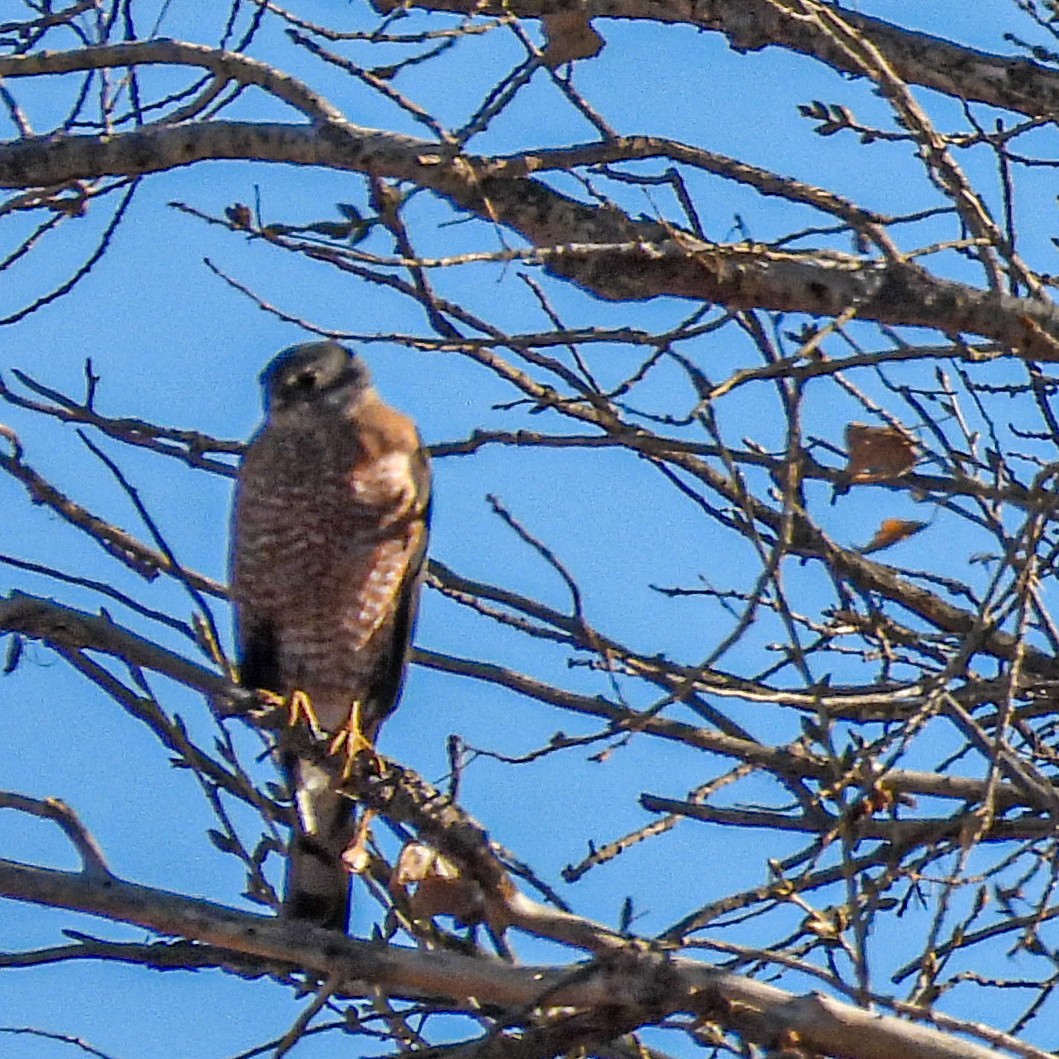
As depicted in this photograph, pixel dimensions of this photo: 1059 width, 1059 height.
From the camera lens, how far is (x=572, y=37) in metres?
3.57

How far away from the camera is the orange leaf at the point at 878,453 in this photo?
3330mm

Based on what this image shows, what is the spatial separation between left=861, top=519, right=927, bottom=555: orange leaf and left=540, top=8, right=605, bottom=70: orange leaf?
977 millimetres

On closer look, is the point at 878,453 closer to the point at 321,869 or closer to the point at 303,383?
the point at 321,869

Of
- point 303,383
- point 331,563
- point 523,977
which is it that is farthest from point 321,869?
point 523,977

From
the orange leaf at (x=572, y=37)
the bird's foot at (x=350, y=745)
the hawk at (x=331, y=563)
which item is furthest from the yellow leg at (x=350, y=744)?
the orange leaf at (x=572, y=37)

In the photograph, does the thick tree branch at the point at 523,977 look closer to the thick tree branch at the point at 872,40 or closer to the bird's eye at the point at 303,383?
the thick tree branch at the point at 872,40

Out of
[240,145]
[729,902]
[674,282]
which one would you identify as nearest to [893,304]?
[674,282]

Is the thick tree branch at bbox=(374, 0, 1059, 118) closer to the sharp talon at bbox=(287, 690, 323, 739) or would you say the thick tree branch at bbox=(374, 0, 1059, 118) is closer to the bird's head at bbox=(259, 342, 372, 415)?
the sharp talon at bbox=(287, 690, 323, 739)

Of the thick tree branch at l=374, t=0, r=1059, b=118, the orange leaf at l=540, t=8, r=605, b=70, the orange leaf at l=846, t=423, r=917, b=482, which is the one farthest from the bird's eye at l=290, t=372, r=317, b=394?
the orange leaf at l=846, t=423, r=917, b=482

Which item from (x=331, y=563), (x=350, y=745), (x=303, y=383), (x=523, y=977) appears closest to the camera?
(x=523, y=977)

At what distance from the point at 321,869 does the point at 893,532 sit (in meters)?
2.03

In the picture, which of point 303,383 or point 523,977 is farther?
point 303,383

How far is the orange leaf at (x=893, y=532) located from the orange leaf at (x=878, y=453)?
193mm

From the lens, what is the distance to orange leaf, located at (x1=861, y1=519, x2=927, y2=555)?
355cm
